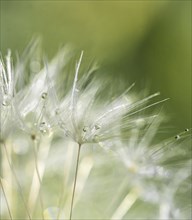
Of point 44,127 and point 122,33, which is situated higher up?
point 122,33

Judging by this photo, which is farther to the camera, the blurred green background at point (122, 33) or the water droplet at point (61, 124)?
the blurred green background at point (122, 33)

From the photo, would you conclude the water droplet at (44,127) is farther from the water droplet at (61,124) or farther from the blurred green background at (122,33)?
the blurred green background at (122,33)

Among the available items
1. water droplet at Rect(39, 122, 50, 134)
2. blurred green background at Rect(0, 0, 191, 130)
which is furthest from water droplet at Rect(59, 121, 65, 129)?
blurred green background at Rect(0, 0, 191, 130)

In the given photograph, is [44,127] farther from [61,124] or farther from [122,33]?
[122,33]

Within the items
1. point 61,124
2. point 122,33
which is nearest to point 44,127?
point 61,124

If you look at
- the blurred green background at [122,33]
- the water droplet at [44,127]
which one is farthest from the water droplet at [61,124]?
the blurred green background at [122,33]

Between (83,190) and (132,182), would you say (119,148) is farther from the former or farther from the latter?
(83,190)

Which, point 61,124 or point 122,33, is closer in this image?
point 61,124

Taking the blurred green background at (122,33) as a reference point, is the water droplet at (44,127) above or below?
below

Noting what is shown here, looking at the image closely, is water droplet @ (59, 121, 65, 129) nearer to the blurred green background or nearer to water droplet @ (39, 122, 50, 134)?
water droplet @ (39, 122, 50, 134)
